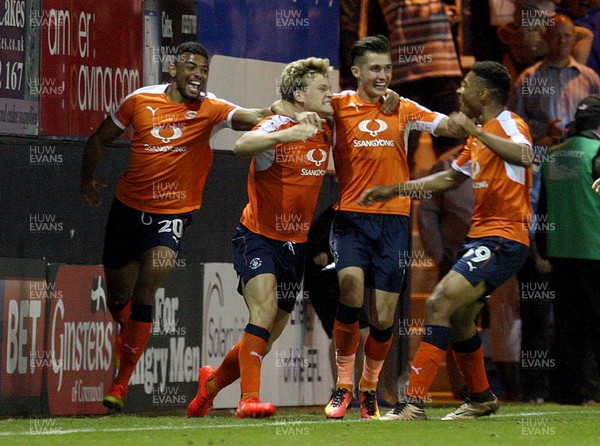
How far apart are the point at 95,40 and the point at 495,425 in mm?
4052

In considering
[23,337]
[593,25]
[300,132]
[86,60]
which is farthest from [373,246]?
[593,25]

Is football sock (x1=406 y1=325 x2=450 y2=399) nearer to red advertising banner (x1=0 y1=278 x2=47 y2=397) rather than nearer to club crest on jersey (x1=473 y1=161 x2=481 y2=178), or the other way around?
club crest on jersey (x1=473 y1=161 x2=481 y2=178)

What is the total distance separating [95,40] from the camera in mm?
9828

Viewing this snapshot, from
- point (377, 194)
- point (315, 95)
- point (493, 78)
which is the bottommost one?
point (377, 194)

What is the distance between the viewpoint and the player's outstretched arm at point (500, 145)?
792 cm

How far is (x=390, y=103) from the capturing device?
28.5 ft

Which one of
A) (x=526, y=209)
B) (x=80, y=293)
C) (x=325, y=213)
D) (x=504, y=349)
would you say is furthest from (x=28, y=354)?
(x=504, y=349)

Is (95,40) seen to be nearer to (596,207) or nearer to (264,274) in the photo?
(264,274)

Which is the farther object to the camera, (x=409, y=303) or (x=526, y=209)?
(x=409, y=303)

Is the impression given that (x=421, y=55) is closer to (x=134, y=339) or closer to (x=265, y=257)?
(x=265, y=257)

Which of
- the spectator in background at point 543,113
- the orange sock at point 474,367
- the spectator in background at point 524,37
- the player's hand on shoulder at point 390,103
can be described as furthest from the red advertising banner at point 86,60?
the spectator in background at point 543,113

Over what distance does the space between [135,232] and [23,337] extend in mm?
1036

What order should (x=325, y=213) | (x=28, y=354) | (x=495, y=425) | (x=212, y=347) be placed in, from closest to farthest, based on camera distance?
(x=495, y=425), (x=28, y=354), (x=212, y=347), (x=325, y=213)

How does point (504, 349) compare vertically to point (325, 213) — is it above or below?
below
